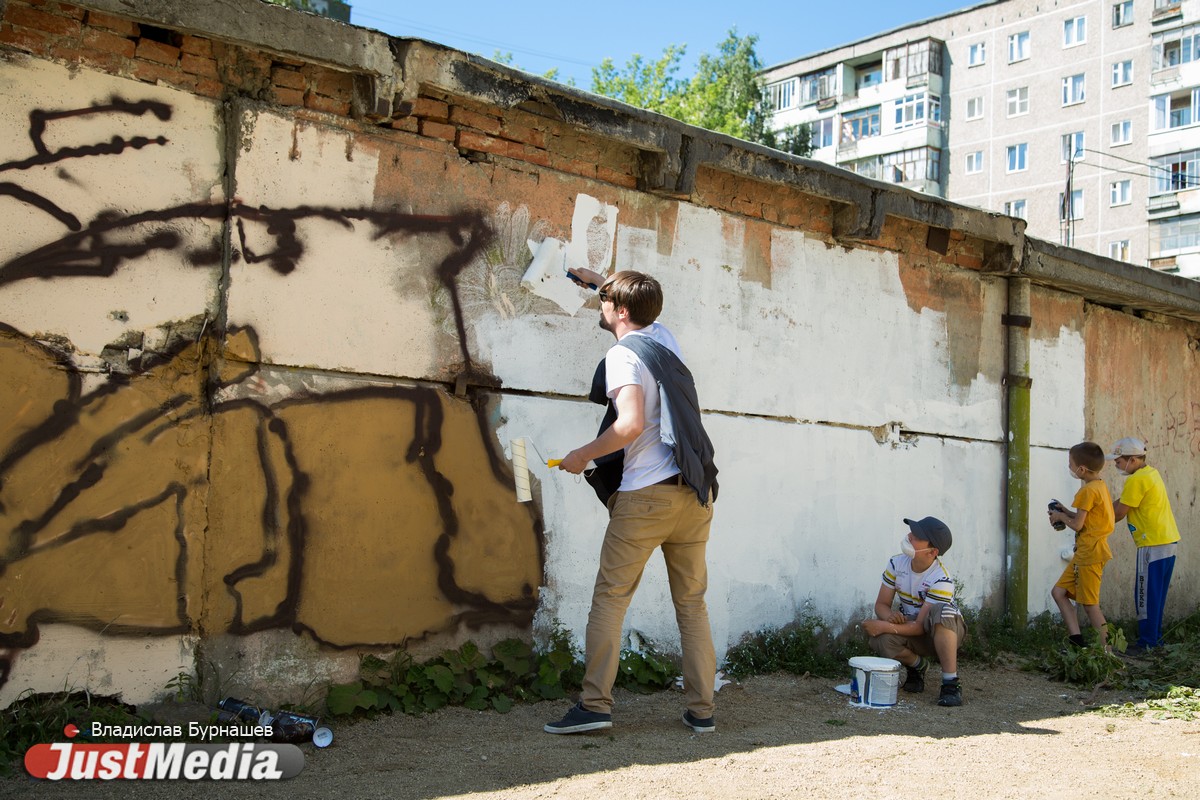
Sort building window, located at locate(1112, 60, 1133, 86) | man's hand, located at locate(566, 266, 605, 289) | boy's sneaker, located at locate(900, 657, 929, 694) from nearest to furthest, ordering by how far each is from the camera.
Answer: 1. man's hand, located at locate(566, 266, 605, 289)
2. boy's sneaker, located at locate(900, 657, 929, 694)
3. building window, located at locate(1112, 60, 1133, 86)

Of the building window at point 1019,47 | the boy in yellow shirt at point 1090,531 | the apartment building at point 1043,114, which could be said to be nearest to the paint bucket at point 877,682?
the boy in yellow shirt at point 1090,531

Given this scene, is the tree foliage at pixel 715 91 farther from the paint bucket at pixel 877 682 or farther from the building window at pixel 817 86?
the paint bucket at pixel 877 682

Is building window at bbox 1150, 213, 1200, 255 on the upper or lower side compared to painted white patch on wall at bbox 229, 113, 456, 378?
upper

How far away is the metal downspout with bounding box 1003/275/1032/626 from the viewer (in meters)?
7.80

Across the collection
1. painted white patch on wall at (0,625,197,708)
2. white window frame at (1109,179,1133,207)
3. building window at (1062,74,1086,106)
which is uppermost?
building window at (1062,74,1086,106)

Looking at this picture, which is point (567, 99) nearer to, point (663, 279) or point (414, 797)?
point (663, 279)

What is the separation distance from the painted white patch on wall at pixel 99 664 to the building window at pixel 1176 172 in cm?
3528

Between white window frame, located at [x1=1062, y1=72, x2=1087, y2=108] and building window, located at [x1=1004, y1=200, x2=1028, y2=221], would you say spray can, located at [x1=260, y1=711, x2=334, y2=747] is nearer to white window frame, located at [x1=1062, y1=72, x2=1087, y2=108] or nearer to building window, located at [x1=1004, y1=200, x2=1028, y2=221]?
building window, located at [x1=1004, y1=200, x2=1028, y2=221]

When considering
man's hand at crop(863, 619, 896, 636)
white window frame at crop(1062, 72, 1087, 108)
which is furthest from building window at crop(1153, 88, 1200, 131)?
man's hand at crop(863, 619, 896, 636)

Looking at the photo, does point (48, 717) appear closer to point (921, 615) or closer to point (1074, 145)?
point (921, 615)

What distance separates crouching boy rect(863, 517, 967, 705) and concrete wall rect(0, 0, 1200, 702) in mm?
716

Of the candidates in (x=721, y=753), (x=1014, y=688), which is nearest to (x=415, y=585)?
(x=721, y=753)

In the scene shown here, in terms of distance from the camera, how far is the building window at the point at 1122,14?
3516 centimetres

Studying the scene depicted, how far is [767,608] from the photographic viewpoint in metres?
6.34
